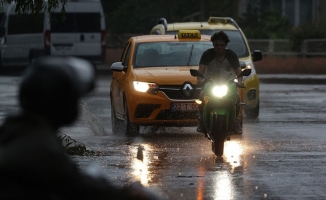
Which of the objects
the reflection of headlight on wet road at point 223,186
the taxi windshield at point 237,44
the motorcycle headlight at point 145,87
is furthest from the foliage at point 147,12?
the reflection of headlight on wet road at point 223,186

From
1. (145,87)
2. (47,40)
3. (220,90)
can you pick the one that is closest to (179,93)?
(145,87)

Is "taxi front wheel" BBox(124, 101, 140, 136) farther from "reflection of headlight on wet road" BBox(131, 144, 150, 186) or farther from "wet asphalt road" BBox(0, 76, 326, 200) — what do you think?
"reflection of headlight on wet road" BBox(131, 144, 150, 186)

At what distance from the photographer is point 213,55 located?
12430mm

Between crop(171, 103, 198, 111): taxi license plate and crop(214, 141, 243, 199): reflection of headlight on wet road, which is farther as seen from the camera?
crop(171, 103, 198, 111): taxi license plate

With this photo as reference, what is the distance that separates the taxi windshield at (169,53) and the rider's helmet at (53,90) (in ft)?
39.2

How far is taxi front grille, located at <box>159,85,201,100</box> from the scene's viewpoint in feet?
46.3

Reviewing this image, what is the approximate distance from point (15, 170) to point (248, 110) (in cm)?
1522

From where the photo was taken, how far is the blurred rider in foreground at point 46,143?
114 inches

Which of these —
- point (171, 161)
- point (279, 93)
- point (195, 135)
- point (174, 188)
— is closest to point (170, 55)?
point (195, 135)

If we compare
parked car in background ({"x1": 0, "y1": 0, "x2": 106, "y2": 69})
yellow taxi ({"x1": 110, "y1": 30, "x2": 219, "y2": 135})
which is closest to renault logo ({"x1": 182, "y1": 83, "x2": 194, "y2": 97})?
yellow taxi ({"x1": 110, "y1": 30, "x2": 219, "y2": 135})

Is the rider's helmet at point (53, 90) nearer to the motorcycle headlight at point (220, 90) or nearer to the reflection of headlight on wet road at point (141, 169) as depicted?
the reflection of headlight on wet road at point (141, 169)

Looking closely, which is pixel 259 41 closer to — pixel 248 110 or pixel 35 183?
pixel 248 110

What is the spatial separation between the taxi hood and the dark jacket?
36.6 feet

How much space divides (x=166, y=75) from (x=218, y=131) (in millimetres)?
3003
